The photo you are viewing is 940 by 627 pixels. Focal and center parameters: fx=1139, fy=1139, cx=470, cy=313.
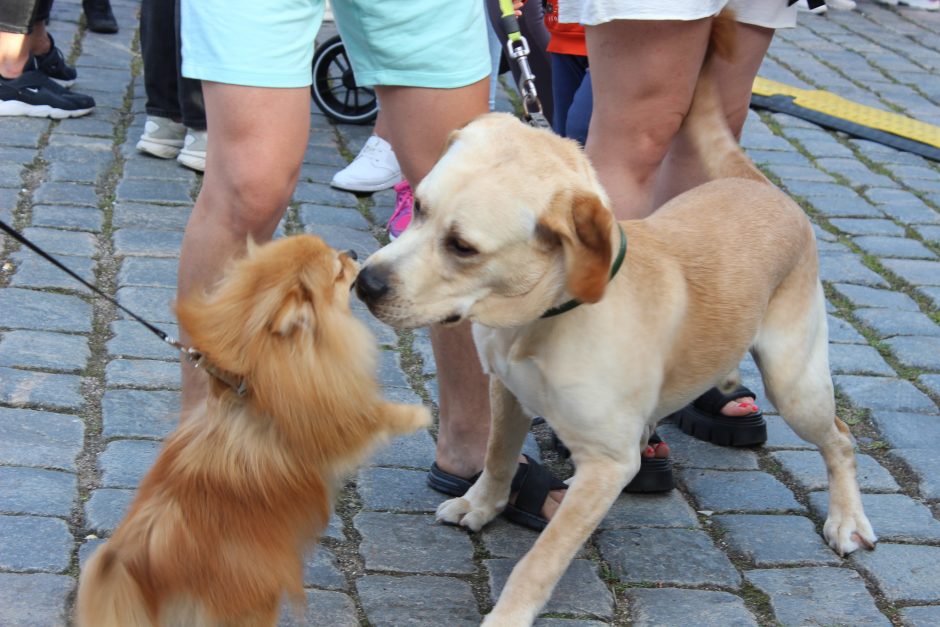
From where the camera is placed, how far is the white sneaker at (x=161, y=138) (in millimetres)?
6094

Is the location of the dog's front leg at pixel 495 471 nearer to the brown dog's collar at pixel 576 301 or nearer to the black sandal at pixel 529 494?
the black sandal at pixel 529 494

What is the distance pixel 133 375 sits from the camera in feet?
13.3

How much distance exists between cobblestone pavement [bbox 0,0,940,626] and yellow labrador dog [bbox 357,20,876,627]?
0.17 metres

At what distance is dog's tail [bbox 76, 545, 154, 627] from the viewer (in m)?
2.40

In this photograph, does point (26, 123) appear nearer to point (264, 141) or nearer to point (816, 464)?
point (264, 141)

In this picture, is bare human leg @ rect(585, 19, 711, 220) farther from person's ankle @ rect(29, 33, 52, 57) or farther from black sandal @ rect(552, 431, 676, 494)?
person's ankle @ rect(29, 33, 52, 57)

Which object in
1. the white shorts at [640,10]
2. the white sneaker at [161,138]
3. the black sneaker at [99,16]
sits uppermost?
the white shorts at [640,10]

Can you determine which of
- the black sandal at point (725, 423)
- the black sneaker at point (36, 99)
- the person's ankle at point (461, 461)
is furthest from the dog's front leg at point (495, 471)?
the black sneaker at point (36, 99)

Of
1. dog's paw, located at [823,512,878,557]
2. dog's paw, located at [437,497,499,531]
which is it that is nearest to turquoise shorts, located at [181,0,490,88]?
dog's paw, located at [437,497,499,531]

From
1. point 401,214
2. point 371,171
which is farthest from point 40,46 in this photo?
point 401,214

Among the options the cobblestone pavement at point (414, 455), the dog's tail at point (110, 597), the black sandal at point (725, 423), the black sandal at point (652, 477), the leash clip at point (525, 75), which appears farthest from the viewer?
the black sandal at point (725, 423)

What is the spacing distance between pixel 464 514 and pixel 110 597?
1.33 m

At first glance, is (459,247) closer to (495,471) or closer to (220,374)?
(220,374)

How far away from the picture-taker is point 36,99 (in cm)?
636
